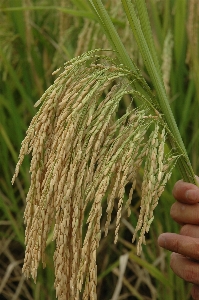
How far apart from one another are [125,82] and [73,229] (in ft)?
→ 0.99

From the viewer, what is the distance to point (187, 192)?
3.46 feet

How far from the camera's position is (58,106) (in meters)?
0.94

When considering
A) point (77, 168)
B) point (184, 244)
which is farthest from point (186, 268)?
point (77, 168)

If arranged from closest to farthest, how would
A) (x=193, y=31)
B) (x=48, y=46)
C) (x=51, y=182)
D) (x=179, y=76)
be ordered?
A: (x=51, y=182), (x=193, y=31), (x=179, y=76), (x=48, y=46)

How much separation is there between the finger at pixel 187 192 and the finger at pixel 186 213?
17mm

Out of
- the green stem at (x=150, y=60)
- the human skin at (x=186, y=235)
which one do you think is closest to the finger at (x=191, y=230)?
the human skin at (x=186, y=235)

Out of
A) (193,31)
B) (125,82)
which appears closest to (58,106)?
(125,82)

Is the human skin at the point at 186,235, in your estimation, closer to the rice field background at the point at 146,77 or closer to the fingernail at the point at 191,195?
the fingernail at the point at 191,195

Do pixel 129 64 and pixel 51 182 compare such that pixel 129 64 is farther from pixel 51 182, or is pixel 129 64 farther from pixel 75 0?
pixel 75 0

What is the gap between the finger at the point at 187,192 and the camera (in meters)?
1.05

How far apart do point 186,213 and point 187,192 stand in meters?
0.07

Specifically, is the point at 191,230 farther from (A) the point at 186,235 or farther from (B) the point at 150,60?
(B) the point at 150,60

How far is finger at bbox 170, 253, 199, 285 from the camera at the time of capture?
1099 mm

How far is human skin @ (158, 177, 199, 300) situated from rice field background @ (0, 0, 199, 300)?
1.64ft
